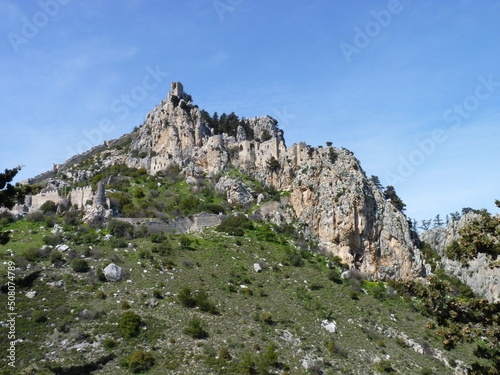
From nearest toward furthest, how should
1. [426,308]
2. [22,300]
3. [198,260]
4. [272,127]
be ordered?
[426,308], [22,300], [198,260], [272,127]

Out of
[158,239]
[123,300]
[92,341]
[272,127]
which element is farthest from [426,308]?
[272,127]

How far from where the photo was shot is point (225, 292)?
36.7 metres

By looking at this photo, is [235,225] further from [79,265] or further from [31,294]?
[31,294]

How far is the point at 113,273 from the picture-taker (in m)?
36.6

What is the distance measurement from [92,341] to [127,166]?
4987 centimetres

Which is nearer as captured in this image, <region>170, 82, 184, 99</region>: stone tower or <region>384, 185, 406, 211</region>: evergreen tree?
<region>384, 185, 406, 211</region>: evergreen tree

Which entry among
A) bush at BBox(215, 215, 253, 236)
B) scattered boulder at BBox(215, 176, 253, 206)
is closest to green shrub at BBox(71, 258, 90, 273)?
bush at BBox(215, 215, 253, 236)

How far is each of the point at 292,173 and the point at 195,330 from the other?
3754cm

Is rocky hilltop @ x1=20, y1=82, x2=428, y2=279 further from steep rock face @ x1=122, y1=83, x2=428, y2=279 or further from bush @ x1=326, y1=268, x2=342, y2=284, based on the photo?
bush @ x1=326, y1=268, x2=342, y2=284

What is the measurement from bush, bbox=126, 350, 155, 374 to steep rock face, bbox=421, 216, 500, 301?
36.7 m

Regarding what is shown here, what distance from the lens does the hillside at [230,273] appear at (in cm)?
2691

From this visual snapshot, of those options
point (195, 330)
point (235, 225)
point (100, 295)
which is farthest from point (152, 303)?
point (235, 225)

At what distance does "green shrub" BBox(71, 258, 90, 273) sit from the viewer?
122ft

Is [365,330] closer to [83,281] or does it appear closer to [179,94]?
[83,281]
